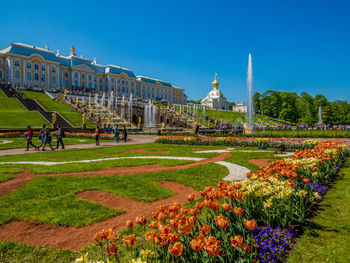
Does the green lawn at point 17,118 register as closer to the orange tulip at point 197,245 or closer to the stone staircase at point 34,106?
the stone staircase at point 34,106

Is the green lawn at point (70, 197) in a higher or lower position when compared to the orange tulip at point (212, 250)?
lower

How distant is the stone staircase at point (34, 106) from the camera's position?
2839cm

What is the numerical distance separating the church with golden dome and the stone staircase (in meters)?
69.1

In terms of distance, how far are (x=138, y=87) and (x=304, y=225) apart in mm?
Answer: 88512

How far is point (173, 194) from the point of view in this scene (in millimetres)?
5660

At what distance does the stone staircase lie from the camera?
2839 centimetres

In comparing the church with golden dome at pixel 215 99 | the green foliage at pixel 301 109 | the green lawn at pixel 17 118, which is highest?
the church with golden dome at pixel 215 99

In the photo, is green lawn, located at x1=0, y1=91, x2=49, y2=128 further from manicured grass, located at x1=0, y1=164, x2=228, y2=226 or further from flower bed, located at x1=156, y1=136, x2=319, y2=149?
manicured grass, located at x1=0, y1=164, x2=228, y2=226

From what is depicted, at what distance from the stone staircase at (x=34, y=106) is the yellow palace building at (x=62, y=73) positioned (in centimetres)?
1327

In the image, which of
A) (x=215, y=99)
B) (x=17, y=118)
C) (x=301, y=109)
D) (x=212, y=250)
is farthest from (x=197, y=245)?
(x=215, y=99)

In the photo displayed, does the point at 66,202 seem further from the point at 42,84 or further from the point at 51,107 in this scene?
the point at 42,84

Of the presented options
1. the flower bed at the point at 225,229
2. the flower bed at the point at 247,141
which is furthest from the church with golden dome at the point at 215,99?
the flower bed at the point at 225,229

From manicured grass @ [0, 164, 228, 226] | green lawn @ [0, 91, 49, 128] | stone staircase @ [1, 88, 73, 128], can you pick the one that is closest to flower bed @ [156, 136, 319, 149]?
manicured grass @ [0, 164, 228, 226]

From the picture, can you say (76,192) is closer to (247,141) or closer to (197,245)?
(197,245)
